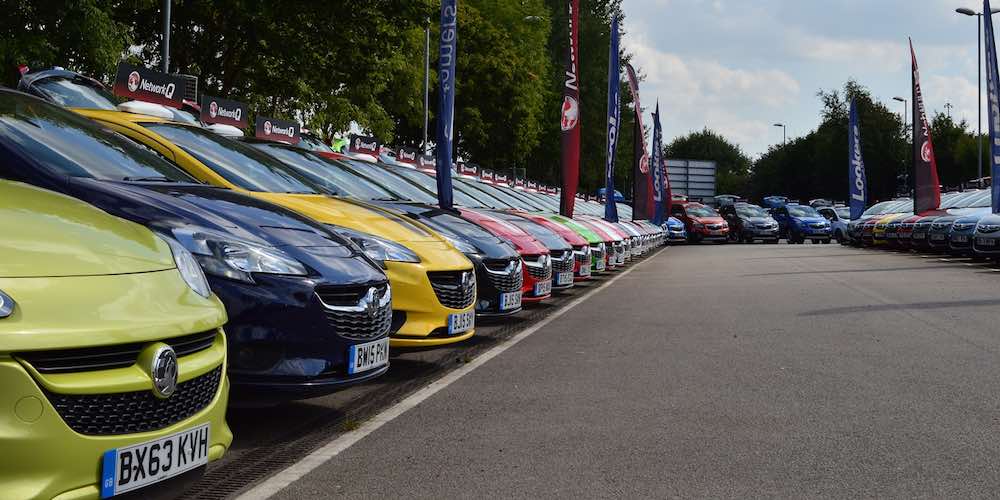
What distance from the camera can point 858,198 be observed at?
3581 centimetres

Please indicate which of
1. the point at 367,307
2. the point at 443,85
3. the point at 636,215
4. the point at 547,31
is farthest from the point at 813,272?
the point at 547,31

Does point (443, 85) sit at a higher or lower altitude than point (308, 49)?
lower

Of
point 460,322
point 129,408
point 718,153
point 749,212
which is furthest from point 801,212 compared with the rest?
point 718,153

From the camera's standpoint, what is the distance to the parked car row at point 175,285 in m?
3.16

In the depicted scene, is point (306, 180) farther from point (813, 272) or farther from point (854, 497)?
point (813, 272)

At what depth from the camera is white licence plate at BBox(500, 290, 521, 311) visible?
946cm

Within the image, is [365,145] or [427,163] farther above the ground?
[365,145]

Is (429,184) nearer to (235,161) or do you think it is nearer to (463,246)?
(463,246)

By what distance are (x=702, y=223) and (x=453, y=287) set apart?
37.3 metres

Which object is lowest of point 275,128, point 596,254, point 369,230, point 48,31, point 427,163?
point 596,254

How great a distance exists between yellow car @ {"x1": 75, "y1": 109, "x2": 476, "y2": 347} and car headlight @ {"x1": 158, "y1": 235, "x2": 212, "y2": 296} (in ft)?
9.20

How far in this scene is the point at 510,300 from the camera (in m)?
9.62

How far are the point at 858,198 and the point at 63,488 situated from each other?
3516cm

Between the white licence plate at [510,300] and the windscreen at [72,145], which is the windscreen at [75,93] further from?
the windscreen at [72,145]
